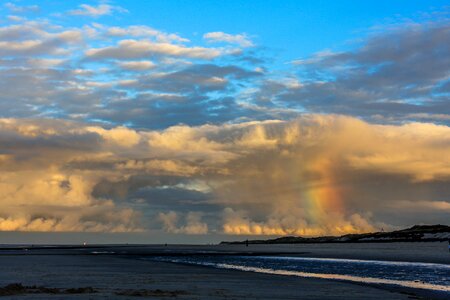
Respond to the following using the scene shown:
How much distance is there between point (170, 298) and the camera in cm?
3978

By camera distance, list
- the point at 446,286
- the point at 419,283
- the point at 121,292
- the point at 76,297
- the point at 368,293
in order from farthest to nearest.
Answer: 1. the point at 419,283
2. the point at 446,286
3. the point at 368,293
4. the point at 121,292
5. the point at 76,297

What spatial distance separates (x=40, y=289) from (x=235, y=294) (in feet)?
51.9

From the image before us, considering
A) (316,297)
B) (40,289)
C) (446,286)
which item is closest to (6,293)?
(40,289)

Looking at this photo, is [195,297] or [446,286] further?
[446,286]

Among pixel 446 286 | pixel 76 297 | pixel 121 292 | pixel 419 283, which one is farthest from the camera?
pixel 419 283

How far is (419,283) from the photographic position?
2446 inches

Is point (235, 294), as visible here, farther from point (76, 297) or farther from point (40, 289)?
point (40, 289)

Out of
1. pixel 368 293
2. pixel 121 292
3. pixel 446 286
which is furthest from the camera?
pixel 446 286

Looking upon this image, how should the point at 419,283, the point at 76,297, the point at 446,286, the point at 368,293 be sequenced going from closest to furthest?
the point at 76,297
the point at 368,293
the point at 446,286
the point at 419,283

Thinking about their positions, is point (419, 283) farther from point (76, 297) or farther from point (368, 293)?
point (76, 297)

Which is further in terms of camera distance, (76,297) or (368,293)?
(368,293)

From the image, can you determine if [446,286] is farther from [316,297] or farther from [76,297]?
[76,297]

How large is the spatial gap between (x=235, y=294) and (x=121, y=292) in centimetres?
891

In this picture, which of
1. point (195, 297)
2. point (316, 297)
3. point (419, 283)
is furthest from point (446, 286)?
point (195, 297)
